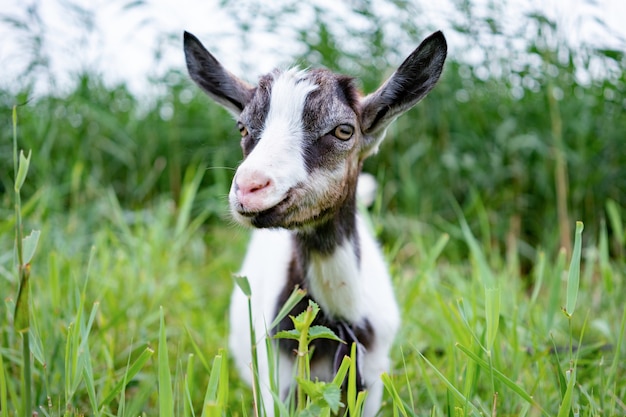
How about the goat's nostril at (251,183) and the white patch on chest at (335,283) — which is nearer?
the goat's nostril at (251,183)

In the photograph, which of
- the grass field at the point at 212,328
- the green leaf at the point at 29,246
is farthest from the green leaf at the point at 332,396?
the green leaf at the point at 29,246

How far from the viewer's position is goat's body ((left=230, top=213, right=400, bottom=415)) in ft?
6.96

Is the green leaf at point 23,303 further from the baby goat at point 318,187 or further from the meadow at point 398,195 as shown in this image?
the meadow at point 398,195

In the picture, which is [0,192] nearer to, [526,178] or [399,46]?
[399,46]

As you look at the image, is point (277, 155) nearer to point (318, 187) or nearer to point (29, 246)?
point (318, 187)

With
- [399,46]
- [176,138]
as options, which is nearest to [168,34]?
[176,138]

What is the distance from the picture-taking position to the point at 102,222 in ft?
13.6

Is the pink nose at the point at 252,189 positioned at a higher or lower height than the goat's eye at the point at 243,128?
lower

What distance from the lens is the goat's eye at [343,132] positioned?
198 centimetres

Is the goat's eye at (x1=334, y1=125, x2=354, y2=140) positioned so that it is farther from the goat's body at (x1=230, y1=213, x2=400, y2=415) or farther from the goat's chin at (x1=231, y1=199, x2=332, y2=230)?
the goat's body at (x1=230, y1=213, x2=400, y2=415)

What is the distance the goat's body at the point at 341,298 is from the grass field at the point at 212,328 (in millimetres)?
150

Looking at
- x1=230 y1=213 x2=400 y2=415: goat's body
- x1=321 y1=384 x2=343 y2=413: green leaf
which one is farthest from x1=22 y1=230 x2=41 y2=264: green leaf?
x1=230 y1=213 x2=400 y2=415: goat's body

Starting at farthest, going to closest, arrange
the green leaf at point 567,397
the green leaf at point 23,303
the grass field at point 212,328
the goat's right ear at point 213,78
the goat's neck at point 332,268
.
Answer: the goat's right ear at point 213,78 < the goat's neck at point 332,268 < the grass field at point 212,328 < the green leaf at point 567,397 < the green leaf at point 23,303

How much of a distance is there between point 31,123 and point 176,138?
1017 mm
